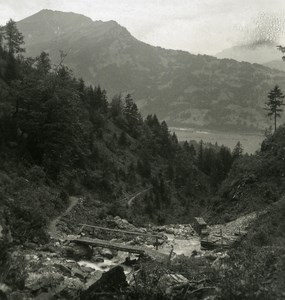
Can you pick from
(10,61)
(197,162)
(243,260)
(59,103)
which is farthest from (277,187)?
(197,162)

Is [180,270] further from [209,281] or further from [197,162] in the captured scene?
[197,162]

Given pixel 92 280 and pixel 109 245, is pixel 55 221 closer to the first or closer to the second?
pixel 109 245

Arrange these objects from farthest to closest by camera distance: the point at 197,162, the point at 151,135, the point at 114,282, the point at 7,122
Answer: the point at 197,162 < the point at 151,135 < the point at 7,122 < the point at 114,282

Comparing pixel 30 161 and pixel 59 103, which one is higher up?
pixel 59 103

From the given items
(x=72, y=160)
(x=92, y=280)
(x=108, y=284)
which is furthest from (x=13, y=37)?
(x=108, y=284)

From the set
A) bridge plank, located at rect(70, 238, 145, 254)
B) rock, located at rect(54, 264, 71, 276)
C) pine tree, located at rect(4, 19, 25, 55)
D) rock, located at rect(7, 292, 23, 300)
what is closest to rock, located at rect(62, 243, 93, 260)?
bridge plank, located at rect(70, 238, 145, 254)

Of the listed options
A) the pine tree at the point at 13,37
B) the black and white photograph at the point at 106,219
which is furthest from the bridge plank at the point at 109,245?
the pine tree at the point at 13,37

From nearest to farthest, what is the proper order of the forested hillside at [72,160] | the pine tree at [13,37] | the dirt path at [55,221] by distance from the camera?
1. the dirt path at [55,221]
2. the forested hillside at [72,160]
3. the pine tree at [13,37]

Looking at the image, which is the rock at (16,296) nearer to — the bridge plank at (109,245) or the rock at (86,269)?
the rock at (86,269)
